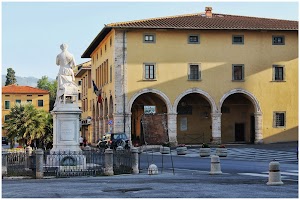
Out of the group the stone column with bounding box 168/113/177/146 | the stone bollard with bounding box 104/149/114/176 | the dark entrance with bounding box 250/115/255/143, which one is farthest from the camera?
the dark entrance with bounding box 250/115/255/143

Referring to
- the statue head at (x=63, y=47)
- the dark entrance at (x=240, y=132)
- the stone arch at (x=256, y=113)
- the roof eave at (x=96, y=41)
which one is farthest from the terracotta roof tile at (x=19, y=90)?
the statue head at (x=63, y=47)

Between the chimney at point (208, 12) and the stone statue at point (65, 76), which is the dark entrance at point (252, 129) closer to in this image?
the chimney at point (208, 12)

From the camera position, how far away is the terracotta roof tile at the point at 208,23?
5491 cm

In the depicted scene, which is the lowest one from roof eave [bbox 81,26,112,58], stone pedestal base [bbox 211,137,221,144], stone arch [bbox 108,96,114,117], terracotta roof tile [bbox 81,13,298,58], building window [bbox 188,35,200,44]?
stone pedestal base [bbox 211,137,221,144]

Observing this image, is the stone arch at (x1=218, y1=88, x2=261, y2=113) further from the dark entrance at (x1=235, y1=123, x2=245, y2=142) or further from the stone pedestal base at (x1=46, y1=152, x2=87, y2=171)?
the stone pedestal base at (x1=46, y1=152, x2=87, y2=171)

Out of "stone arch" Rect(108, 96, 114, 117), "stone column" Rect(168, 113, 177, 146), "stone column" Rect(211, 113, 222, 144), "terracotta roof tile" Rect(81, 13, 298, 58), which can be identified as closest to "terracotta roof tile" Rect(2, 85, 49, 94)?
"terracotta roof tile" Rect(81, 13, 298, 58)

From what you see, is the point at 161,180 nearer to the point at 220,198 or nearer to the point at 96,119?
the point at 220,198

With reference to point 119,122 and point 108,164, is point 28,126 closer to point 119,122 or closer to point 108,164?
point 119,122

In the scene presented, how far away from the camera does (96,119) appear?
230 feet

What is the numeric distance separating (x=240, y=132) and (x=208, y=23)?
10.9 m

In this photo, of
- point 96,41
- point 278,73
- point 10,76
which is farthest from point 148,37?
point 10,76

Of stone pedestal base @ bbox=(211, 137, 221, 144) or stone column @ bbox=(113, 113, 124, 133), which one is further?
stone pedestal base @ bbox=(211, 137, 221, 144)

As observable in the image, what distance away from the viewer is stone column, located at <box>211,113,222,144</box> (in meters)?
56.2

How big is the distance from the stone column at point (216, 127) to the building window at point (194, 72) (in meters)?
3.48
